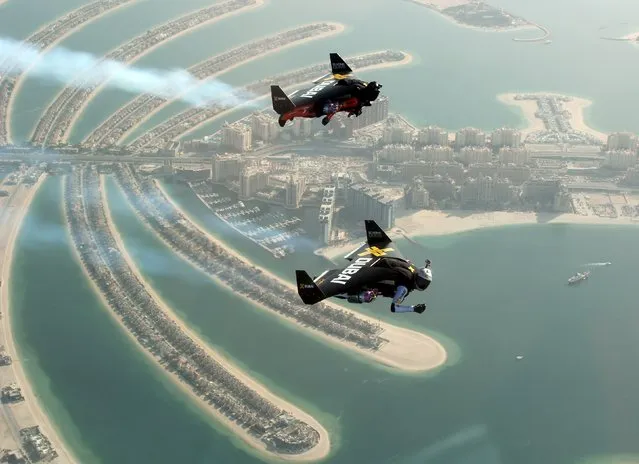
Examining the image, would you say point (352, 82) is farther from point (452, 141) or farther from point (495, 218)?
point (452, 141)

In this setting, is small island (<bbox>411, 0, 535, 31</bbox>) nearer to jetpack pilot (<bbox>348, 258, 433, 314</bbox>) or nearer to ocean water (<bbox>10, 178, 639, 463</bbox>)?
ocean water (<bbox>10, 178, 639, 463</bbox>)

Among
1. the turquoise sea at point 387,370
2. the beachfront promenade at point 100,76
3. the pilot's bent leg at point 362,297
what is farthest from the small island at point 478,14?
the pilot's bent leg at point 362,297

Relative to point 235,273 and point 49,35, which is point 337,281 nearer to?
point 235,273

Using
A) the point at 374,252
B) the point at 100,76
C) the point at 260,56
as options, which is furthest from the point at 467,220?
the point at 374,252

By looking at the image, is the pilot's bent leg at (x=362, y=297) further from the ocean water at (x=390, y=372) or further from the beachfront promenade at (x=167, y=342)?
the beachfront promenade at (x=167, y=342)

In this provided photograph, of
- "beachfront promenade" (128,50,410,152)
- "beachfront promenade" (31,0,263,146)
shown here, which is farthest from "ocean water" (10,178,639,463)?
"beachfront promenade" (31,0,263,146)
